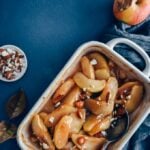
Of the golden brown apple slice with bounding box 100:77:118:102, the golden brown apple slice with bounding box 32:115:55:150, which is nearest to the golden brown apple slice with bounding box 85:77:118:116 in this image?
the golden brown apple slice with bounding box 100:77:118:102

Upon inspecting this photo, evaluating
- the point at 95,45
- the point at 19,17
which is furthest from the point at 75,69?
the point at 19,17

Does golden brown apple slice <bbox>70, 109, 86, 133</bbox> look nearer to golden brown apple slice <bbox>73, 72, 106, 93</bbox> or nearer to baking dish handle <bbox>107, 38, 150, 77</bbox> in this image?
golden brown apple slice <bbox>73, 72, 106, 93</bbox>

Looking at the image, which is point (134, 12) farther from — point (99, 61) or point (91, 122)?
point (91, 122)

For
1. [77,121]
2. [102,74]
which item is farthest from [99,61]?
[77,121]

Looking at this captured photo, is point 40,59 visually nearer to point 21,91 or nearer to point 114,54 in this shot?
point 21,91

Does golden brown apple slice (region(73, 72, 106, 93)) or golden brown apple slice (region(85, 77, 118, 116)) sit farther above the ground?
golden brown apple slice (region(73, 72, 106, 93))

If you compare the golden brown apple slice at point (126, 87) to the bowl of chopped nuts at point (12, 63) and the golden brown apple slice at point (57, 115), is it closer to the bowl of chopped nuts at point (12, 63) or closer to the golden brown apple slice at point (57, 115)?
the golden brown apple slice at point (57, 115)

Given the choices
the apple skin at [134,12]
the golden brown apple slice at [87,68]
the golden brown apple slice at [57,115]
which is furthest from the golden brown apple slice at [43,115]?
the apple skin at [134,12]
